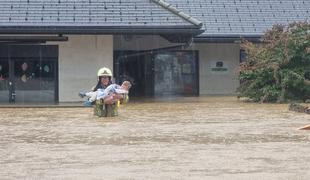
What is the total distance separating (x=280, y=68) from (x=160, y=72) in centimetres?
919

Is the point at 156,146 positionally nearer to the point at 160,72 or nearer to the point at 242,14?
the point at 160,72

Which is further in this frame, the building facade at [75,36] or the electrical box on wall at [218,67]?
the electrical box on wall at [218,67]

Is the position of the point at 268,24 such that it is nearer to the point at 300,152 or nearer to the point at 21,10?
the point at 21,10

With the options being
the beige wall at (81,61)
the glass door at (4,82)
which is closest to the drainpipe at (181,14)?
the beige wall at (81,61)

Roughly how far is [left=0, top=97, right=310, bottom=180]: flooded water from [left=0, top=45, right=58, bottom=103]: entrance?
23.2 feet

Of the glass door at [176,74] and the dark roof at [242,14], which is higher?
the dark roof at [242,14]

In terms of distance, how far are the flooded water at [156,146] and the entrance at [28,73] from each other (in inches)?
278

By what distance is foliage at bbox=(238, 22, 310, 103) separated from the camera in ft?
80.4

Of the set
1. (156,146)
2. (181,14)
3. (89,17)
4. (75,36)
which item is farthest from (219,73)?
(156,146)

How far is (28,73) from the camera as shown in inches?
1017

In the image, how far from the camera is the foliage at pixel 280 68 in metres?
24.5

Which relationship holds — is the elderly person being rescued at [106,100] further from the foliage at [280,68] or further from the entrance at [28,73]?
the foliage at [280,68]

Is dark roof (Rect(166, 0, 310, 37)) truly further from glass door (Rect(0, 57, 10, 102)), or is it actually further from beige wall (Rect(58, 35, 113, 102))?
glass door (Rect(0, 57, 10, 102))

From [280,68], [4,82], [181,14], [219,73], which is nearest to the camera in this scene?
[181,14]
